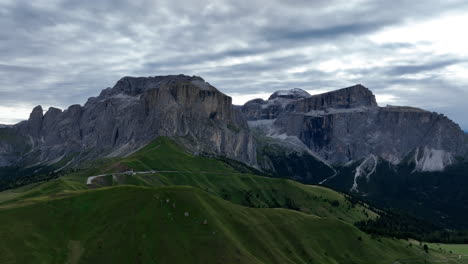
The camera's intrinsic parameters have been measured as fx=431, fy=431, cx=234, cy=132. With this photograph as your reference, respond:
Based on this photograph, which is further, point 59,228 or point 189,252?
point 59,228

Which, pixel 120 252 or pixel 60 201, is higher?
pixel 60 201

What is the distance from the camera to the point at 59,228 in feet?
580

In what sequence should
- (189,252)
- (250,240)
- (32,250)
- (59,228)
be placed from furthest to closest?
(250,240)
(59,228)
(189,252)
(32,250)

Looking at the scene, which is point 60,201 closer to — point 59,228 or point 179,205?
point 59,228

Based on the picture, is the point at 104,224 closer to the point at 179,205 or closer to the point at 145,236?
the point at 145,236

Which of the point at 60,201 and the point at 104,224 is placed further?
the point at 60,201

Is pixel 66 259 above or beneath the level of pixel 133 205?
beneath

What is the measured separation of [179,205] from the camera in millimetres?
193000

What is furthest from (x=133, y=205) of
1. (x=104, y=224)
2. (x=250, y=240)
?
(x=250, y=240)

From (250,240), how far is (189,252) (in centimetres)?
3356

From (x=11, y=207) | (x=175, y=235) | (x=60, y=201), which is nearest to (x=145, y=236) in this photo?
(x=175, y=235)

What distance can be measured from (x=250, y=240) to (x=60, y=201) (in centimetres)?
8765

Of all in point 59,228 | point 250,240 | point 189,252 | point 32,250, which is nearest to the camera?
point 32,250

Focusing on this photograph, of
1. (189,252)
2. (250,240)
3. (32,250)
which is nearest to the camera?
(32,250)
